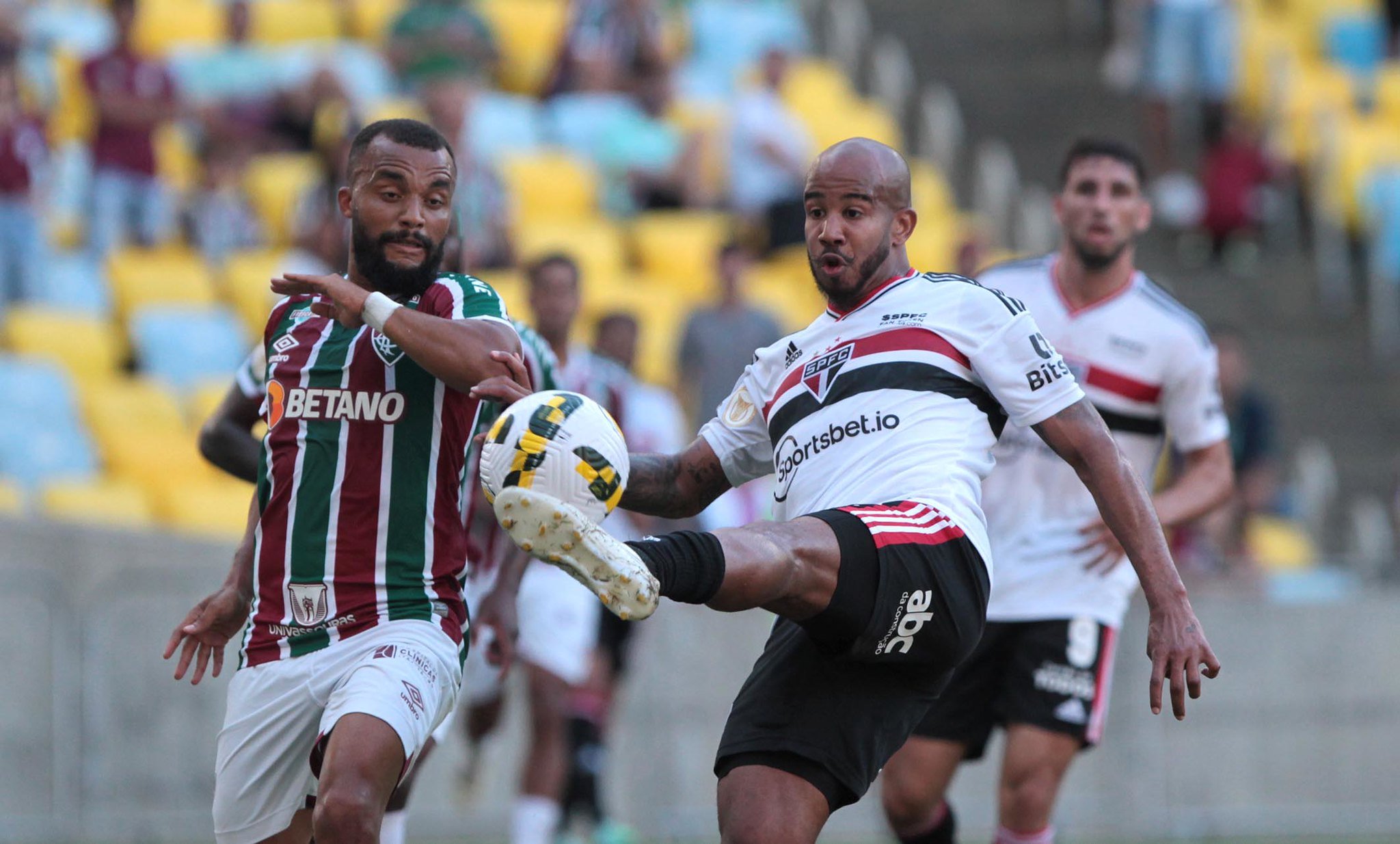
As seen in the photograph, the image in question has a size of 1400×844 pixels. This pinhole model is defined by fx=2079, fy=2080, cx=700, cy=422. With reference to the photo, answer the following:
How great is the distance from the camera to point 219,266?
1422 cm

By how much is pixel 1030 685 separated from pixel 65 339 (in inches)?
300

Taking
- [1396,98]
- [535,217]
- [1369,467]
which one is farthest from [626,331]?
[1396,98]

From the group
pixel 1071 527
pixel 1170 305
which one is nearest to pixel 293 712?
pixel 1071 527

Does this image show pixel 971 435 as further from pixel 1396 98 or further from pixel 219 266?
pixel 1396 98

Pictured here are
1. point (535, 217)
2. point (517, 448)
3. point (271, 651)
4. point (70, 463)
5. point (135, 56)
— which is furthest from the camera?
point (535, 217)

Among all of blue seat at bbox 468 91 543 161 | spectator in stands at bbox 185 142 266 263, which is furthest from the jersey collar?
blue seat at bbox 468 91 543 161

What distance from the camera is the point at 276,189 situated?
1473cm

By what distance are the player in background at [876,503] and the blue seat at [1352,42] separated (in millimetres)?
14300

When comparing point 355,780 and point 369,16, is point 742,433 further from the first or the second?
point 369,16

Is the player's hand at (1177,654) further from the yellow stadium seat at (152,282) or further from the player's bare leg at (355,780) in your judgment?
the yellow stadium seat at (152,282)

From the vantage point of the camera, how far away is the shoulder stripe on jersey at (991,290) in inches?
234

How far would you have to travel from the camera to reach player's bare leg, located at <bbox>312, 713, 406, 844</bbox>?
5.43 meters

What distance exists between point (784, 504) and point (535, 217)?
9723 mm

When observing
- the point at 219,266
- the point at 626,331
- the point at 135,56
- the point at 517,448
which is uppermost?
the point at 135,56
